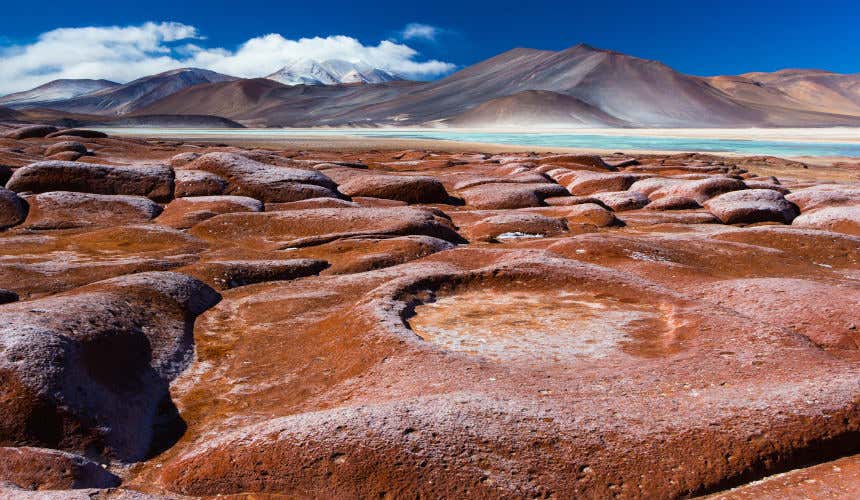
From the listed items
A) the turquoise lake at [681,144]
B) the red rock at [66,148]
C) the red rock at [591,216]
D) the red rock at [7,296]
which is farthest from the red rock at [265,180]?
the turquoise lake at [681,144]

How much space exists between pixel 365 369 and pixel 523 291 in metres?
2.55

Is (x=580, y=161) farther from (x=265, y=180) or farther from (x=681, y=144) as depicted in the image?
(x=681, y=144)

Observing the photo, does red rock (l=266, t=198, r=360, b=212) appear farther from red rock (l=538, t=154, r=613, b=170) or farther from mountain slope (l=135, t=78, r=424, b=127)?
mountain slope (l=135, t=78, r=424, b=127)

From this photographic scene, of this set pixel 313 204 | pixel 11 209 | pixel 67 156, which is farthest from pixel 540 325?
pixel 67 156

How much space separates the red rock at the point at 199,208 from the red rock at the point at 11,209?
216 cm

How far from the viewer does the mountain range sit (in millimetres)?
131250

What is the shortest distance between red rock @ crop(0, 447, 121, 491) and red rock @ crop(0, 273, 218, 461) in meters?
0.35

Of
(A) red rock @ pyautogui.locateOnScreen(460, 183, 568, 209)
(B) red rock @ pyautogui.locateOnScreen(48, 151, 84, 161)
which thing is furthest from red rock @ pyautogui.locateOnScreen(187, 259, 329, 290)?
(B) red rock @ pyautogui.locateOnScreen(48, 151, 84, 161)

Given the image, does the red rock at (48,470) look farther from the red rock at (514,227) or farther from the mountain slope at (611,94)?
the mountain slope at (611,94)

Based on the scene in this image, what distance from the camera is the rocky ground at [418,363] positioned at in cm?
335

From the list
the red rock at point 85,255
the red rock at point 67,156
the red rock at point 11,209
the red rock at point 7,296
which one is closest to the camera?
the red rock at point 7,296

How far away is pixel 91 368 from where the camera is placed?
4.48 meters

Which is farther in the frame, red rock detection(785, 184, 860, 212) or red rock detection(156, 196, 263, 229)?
red rock detection(785, 184, 860, 212)

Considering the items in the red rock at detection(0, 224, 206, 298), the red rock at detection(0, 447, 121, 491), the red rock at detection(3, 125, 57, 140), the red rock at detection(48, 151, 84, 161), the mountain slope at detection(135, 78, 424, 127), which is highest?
the mountain slope at detection(135, 78, 424, 127)
